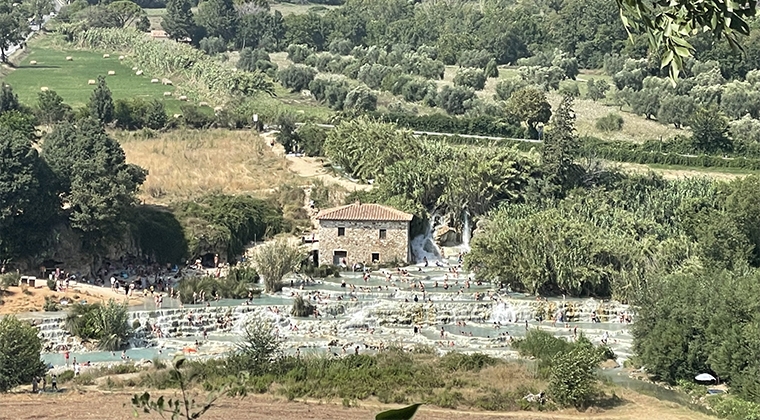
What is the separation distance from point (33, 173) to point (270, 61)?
68326mm

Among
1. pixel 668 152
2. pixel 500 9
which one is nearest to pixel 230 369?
pixel 668 152

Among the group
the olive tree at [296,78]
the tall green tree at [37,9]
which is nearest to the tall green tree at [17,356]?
the olive tree at [296,78]

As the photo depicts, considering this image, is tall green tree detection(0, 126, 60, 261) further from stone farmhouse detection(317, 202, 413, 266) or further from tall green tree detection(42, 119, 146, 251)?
stone farmhouse detection(317, 202, 413, 266)

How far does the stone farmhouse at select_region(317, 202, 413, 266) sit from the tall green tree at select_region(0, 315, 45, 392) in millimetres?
18219

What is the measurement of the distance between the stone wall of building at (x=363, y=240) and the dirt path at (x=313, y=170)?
962 cm

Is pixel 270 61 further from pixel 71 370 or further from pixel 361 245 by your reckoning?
pixel 71 370

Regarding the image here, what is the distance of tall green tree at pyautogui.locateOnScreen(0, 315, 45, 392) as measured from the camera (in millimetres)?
39500

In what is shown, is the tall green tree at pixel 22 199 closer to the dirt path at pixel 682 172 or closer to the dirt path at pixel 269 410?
the dirt path at pixel 269 410

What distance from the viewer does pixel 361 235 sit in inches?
2200

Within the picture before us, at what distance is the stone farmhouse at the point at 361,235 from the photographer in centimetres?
5575

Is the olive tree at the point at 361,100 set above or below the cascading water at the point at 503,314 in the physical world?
above

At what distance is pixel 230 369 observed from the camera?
4056 centimetres

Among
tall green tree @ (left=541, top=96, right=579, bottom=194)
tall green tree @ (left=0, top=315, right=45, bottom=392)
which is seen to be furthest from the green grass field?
tall green tree @ (left=0, top=315, right=45, bottom=392)

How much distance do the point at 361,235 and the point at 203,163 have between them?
693 inches
